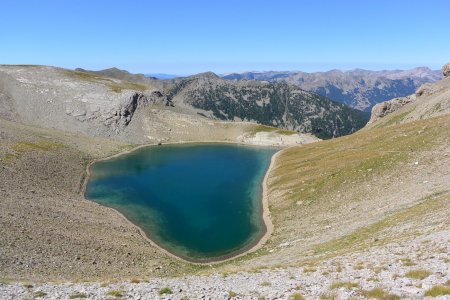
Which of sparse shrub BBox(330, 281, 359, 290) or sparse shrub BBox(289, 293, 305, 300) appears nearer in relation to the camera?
sparse shrub BBox(289, 293, 305, 300)

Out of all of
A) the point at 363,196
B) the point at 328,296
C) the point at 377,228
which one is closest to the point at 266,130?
the point at 363,196

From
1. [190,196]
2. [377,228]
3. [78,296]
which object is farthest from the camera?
[190,196]

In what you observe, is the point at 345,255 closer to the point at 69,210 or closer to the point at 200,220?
the point at 200,220

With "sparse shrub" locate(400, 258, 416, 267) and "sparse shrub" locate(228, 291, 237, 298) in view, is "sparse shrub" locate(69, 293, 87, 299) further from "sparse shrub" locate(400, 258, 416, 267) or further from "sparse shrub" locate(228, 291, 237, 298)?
"sparse shrub" locate(400, 258, 416, 267)

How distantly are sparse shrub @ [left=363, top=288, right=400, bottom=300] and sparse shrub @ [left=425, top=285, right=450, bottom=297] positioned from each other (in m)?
1.31

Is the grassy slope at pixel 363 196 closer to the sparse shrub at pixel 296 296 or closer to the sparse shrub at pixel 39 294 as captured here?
the sparse shrub at pixel 296 296

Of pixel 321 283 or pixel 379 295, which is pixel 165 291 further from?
pixel 379 295

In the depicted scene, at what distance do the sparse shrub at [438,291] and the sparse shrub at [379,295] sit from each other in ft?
4.31

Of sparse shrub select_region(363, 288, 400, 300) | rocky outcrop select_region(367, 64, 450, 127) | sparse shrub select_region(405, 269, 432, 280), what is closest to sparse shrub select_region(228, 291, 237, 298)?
sparse shrub select_region(363, 288, 400, 300)

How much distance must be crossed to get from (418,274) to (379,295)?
310 centimetres

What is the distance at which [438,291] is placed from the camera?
16734 mm

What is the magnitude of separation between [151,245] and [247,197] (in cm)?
2770

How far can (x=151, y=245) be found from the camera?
165 feet

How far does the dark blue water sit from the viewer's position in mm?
53156
